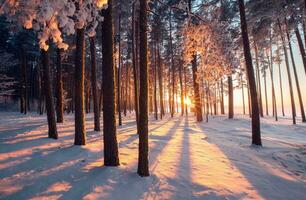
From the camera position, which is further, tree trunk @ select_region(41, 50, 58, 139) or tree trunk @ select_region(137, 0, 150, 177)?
tree trunk @ select_region(41, 50, 58, 139)

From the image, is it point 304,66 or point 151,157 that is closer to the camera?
point 151,157

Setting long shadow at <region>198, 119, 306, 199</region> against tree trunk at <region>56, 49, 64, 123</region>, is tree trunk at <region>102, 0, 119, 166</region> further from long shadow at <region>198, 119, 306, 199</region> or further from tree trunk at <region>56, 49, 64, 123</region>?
tree trunk at <region>56, 49, 64, 123</region>

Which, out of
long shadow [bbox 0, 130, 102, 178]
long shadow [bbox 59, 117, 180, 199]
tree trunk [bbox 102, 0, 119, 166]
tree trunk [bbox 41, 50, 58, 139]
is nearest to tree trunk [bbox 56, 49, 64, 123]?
tree trunk [bbox 41, 50, 58, 139]

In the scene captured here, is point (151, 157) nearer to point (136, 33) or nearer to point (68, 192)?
point (68, 192)

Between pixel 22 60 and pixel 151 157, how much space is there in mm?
28344

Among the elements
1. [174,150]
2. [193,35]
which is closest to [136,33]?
[193,35]

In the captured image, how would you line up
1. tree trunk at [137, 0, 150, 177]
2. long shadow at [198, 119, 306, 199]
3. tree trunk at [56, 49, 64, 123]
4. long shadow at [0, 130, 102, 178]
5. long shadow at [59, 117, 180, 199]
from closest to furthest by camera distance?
1. long shadow at [59, 117, 180, 199]
2. long shadow at [198, 119, 306, 199]
3. tree trunk at [137, 0, 150, 177]
4. long shadow at [0, 130, 102, 178]
5. tree trunk at [56, 49, 64, 123]

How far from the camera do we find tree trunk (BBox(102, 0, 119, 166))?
8.23 m

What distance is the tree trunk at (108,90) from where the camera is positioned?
27.0 feet

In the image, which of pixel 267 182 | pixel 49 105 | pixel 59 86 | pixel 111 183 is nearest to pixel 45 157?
pixel 111 183

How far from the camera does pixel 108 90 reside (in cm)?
831

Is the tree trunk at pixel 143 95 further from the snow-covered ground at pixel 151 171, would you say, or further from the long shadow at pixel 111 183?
the snow-covered ground at pixel 151 171

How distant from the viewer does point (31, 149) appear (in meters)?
9.99

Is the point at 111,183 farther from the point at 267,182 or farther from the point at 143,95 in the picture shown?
the point at 267,182
